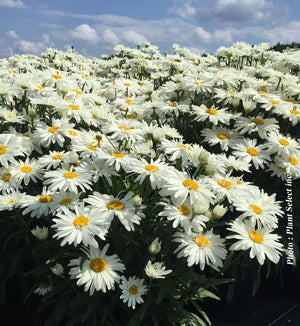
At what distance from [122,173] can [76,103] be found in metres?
0.95

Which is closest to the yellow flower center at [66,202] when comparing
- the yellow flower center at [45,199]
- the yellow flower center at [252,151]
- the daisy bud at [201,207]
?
the yellow flower center at [45,199]

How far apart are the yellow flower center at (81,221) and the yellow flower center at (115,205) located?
153mm

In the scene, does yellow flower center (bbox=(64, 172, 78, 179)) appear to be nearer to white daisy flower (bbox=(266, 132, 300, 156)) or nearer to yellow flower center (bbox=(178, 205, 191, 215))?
yellow flower center (bbox=(178, 205, 191, 215))

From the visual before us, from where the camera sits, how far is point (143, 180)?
83.0 inches

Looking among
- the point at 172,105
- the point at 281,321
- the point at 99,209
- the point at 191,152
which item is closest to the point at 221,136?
the point at 172,105

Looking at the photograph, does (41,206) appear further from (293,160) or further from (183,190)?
(293,160)

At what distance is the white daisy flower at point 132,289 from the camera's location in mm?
1858

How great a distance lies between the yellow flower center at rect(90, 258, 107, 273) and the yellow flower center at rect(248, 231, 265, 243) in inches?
32.9

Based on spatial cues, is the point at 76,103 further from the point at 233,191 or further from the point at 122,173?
the point at 233,191

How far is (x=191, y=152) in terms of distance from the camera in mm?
2188

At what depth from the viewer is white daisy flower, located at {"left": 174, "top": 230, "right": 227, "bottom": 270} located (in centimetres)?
184

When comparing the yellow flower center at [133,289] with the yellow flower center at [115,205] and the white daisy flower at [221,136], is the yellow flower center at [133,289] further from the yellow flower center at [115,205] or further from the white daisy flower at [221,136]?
the white daisy flower at [221,136]

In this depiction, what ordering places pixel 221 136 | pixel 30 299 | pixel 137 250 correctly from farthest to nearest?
pixel 221 136 → pixel 30 299 → pixel 137 250

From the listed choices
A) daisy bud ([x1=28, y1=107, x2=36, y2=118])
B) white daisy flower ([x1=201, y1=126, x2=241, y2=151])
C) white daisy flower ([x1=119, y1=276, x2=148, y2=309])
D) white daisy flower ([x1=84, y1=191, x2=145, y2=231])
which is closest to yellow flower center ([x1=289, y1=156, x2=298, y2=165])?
white daisy flower ([x1=201, y1=126, x2=241, y2=151])
